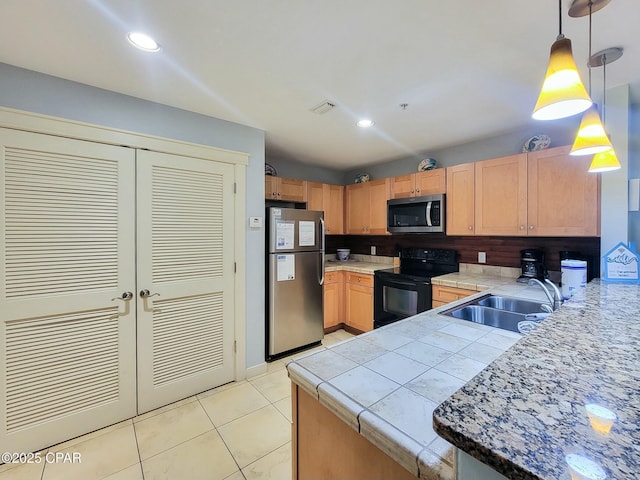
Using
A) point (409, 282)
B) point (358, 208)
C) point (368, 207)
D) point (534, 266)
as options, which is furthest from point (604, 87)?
point (358, 208)

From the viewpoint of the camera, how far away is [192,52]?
5.17 feet

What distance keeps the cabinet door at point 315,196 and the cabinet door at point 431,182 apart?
4.21 ft

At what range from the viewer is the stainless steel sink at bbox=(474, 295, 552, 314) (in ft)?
6.30

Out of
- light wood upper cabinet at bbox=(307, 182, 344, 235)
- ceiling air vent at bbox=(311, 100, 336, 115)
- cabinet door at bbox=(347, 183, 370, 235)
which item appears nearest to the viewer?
ceiling air vent at bbox=(311, 100, 336, 115)

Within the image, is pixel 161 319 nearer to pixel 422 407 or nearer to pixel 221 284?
pixel 221 284

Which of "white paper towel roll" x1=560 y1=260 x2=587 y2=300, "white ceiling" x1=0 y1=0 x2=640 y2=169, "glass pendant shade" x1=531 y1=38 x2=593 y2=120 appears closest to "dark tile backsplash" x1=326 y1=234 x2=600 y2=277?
"white paper towel roll" x1=560 y1=260 x2=587 y2=300

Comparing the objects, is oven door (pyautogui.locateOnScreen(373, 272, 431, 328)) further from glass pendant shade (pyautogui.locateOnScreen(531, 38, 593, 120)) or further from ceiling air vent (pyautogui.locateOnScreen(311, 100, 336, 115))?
glass pendant shade (pyautogui.locateOnScreen(531, 38, 593, 120))

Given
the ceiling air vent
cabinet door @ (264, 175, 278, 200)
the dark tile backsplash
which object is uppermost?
the ceiling air vent

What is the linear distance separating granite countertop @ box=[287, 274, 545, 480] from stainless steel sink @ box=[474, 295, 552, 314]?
0.75 meters

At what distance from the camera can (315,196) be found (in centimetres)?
391

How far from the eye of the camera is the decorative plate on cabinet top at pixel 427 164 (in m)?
3.37

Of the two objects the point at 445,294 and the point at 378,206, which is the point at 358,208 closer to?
the point at 378,206

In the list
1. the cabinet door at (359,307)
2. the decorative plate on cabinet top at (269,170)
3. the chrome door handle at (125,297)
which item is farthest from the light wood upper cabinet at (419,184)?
the chrome door handle at (125,297)

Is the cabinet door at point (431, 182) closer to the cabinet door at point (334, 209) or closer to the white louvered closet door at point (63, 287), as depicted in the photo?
the cabinet door at point (334, 209)
